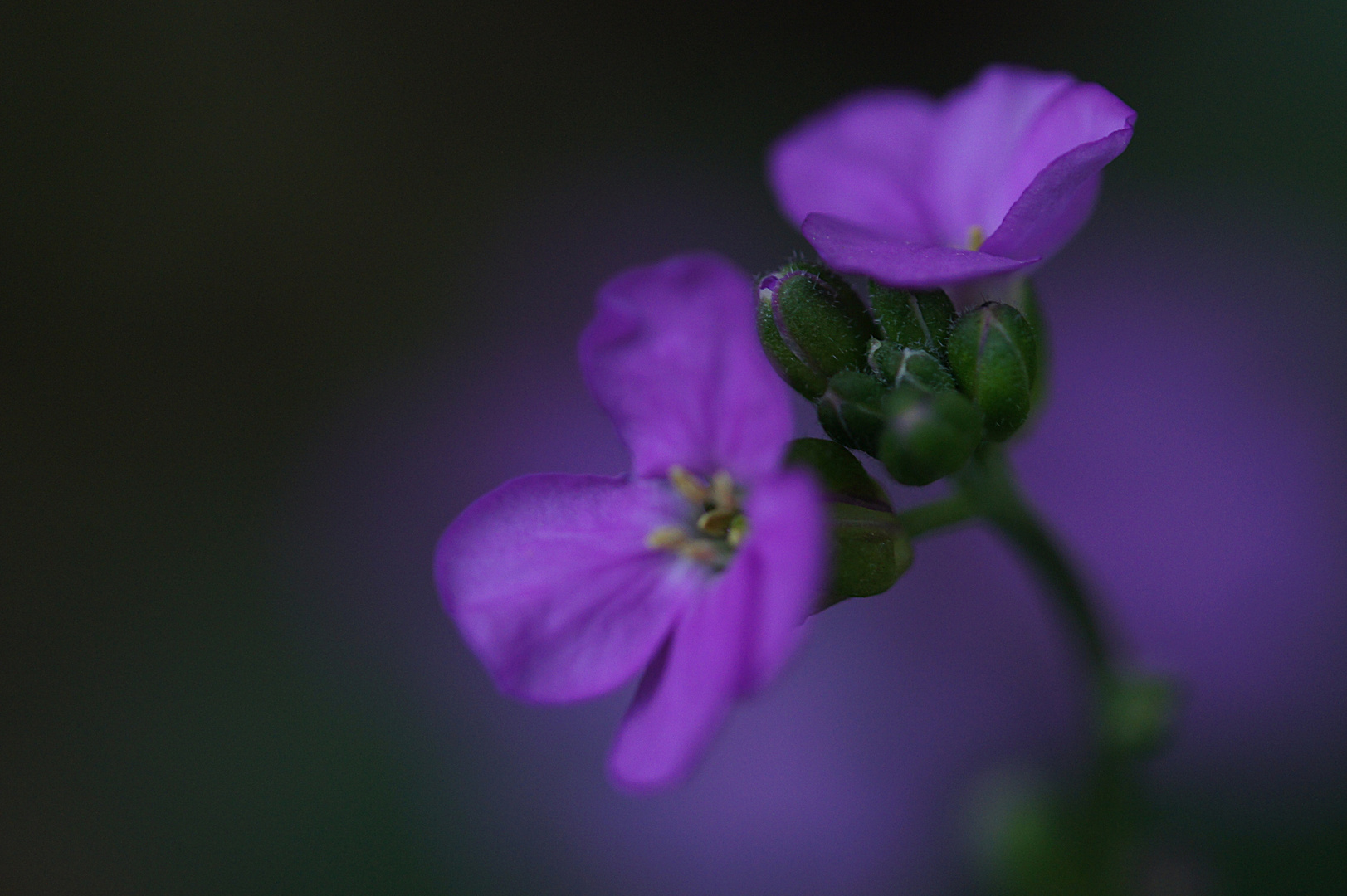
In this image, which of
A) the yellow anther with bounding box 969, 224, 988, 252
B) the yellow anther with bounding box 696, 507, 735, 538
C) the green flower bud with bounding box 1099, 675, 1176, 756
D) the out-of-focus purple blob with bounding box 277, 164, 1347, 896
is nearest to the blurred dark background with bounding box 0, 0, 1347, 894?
the out-of-focus purple blob with bounding box 277, 164, 1347, 896

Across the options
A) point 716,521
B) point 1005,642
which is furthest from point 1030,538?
point 1005,642

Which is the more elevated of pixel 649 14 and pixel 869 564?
pixel 649 14

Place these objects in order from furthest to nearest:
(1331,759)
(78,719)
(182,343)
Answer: (182,343) → (78,719) → (1331,759)

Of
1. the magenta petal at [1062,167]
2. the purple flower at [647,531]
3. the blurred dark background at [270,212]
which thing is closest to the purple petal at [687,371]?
the purple flower at [647,531]

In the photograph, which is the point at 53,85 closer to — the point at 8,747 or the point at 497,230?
the point at 497,230

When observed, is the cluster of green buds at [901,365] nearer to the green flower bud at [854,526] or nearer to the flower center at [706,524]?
the green flower bud at [854,526]

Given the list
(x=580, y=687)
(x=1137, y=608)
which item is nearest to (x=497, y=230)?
(x=1137, y=608)
